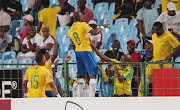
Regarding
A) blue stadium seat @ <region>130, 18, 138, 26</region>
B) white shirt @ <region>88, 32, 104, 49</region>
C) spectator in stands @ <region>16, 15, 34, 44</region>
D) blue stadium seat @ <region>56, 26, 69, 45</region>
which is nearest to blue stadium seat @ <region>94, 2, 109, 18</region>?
blue stadium seat @ <region>56, 26, 69, 45</region>

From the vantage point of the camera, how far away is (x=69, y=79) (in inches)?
307

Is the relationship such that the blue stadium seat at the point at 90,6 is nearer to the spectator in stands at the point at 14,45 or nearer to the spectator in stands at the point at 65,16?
the spectator in stands at the point at 65,16

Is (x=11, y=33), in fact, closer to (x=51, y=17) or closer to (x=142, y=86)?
(x=51, y=17)

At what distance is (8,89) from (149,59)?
354 cm

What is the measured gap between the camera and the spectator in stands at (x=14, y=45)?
1166cm

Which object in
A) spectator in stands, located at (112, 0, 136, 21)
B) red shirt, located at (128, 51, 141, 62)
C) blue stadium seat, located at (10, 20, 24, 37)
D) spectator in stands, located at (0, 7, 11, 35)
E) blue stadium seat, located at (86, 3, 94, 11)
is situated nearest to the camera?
red shirt, located at (128, 51, 141, 62)

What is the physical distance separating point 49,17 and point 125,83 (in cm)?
448

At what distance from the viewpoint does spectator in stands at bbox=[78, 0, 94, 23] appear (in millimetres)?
11141

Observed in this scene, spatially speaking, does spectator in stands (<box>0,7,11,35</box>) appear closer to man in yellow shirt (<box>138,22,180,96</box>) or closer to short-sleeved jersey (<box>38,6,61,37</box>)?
short-sleeved jersey (<box>38,6,61,37</box>)

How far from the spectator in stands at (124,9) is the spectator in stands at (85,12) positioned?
2.36 feet

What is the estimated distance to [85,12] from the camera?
11.2 m
